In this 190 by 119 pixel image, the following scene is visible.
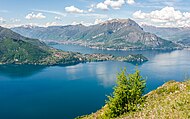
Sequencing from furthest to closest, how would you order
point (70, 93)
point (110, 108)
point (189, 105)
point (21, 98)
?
point (70, 93), point (21, 98), point (110, 108), point (189, 105)

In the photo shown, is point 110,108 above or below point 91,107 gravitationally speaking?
above

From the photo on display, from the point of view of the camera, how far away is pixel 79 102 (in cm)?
15875

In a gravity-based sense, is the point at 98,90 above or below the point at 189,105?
below

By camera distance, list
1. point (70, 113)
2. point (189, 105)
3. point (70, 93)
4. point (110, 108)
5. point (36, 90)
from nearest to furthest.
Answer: point (189, 105), point (110, 108), point (70, 113), point (70, 93), point (36, 90)

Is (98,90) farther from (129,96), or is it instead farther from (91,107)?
(129,96)

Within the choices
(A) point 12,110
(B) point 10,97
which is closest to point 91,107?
(A) point 12,110

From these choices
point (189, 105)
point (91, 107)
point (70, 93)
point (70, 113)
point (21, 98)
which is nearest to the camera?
point (189, 105)

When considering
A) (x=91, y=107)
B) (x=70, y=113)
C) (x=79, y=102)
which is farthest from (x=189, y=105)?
(x=79, y=102)

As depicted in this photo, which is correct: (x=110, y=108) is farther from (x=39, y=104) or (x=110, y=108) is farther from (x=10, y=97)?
(x=10, y=97)

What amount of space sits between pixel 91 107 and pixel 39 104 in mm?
33978

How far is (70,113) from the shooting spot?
138 metres

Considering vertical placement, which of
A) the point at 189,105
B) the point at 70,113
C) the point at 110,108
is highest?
the point at 189,105

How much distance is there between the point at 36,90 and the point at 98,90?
50.8 metres

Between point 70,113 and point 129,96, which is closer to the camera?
point 129,96
